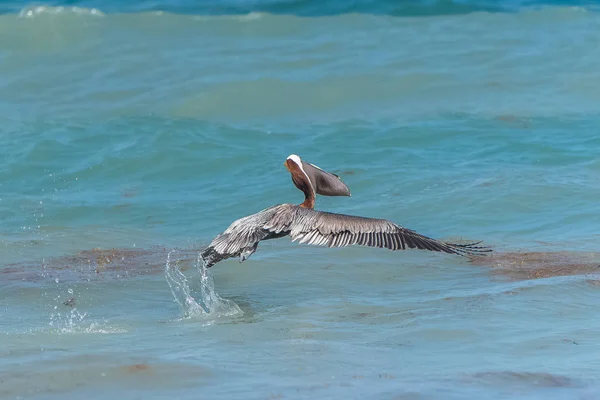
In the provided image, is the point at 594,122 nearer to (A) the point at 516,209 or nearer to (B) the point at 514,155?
(B) the point at 514,155

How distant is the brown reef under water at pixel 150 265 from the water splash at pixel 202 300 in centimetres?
49

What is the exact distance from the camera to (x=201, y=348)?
215 inches

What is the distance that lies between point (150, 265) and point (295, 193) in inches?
127

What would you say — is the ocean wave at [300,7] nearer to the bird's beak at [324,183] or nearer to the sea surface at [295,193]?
the sea surface at [295,193]

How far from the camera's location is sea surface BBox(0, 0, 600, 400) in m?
5.16

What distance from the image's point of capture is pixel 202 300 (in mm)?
6996

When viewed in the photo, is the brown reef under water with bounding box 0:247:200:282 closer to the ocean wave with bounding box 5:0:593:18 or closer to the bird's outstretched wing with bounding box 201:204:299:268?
the bird's outstretched wing with bounding box 201:204:299:268

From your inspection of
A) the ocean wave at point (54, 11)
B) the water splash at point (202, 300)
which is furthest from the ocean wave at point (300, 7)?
the water splash at point (202, 300)

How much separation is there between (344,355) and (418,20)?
13623 millimetres

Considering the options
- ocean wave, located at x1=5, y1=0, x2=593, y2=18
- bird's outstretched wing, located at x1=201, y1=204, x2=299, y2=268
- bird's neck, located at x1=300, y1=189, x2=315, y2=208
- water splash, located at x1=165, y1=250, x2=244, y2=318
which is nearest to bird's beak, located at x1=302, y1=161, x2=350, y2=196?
bird's neck, located at x1=300, y1=189, x2=315, y2=208

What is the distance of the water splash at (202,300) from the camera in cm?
659

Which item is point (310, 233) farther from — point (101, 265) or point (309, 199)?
point (101, 265)

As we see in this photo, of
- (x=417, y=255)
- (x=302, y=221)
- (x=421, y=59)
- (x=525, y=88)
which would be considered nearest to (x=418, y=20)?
(x=421, y=59)

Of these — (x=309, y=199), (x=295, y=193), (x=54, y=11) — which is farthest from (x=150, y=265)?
(x=54, y=11)
